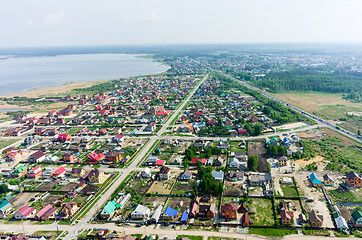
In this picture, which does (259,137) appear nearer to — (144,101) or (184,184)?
(184,184)

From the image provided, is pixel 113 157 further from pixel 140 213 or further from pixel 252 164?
pixel 252 164

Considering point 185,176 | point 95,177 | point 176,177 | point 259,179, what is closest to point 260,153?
point 259,179

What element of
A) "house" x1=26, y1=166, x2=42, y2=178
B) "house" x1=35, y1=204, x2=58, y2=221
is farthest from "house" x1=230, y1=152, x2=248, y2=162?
"house" x1=26, y1=166, x2=42, y2=178

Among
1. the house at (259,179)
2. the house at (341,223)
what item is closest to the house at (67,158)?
the house at (259,179)

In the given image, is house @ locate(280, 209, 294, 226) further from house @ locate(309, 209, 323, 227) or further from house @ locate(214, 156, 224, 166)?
house @ locate(214, 156, 224, 166)

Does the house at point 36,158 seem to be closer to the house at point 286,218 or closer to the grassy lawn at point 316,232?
the house at point 286,218

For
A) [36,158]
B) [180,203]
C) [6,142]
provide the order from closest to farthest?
[180,203], [36,158], [6,142]
